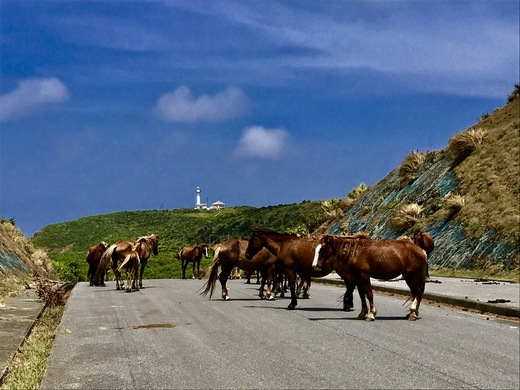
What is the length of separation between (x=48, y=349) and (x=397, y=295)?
13.4 metres

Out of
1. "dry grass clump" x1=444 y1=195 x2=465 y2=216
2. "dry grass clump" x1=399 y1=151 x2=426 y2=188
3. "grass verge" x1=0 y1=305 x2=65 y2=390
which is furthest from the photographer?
"dry grass clump" x1=399 y1=151 x2=426 y2=188

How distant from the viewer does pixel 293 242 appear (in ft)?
59.4

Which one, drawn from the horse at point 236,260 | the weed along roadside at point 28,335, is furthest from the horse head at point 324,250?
the weed along roadside at point 28,335

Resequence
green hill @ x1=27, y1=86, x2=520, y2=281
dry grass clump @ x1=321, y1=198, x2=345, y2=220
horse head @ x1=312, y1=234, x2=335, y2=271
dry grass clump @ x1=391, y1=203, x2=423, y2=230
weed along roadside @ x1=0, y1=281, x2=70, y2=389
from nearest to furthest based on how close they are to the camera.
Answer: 1. weed along roadside @ x1=0, y1=281, x2=70, y2=389
2. horse head @ x1=312, y1=234, x2=335, y2=271
3. green hill @ x1=27, y1=86, x2=520, y2=281
4. dry grass clump @ x1=391, y1=203, x2=423, y2=230
5. dry grass clump @ x1=321, y1=198, x2=345, y2=220

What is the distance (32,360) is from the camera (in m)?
9.66

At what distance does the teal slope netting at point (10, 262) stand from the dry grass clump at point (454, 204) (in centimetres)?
2005

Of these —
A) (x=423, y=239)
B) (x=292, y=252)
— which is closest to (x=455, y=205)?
(x=423, y=239)

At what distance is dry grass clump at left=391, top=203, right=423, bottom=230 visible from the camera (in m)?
37.7

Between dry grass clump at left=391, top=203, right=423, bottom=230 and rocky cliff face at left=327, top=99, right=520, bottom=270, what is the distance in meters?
0.06

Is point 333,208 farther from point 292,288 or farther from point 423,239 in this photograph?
point 292,288

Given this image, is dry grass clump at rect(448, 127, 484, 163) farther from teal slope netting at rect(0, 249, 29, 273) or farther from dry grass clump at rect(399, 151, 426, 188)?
teal slope netting at rect(0, 249, 29, 273)

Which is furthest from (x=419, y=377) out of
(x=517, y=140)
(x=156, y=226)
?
(x=156, y=226)

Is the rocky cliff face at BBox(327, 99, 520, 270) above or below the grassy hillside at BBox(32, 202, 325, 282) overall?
below

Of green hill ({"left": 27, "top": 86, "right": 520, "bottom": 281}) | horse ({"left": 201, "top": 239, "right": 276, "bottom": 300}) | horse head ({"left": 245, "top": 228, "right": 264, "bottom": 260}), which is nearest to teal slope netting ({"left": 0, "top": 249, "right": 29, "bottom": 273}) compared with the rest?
horse ({"left": 201, "top": 239, "right": 276, "bottom": 300})
